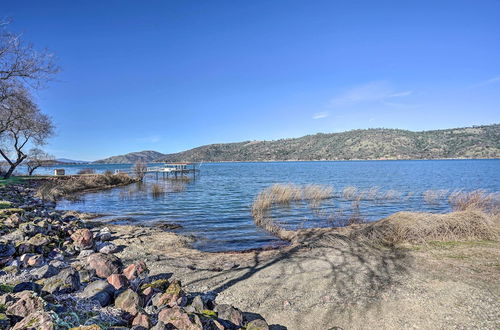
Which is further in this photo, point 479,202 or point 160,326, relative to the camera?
point 479,202

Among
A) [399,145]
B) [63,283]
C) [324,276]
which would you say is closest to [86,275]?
[63,283]

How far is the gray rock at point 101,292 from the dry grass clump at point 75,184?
883 inches

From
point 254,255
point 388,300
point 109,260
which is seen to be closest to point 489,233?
point 388,300

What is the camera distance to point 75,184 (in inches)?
1233

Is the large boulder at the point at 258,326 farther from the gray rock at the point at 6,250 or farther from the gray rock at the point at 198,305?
the gray rock at the point at 6,250

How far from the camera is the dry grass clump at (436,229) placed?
9.31 m

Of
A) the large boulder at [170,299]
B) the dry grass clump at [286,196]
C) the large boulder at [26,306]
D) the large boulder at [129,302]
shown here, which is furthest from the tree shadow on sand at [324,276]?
the dry grass clump at [286,196]

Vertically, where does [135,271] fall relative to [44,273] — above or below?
below

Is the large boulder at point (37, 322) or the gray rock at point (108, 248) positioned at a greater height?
the large boulder at point (37, 322)

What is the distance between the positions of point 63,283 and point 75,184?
1227 inches

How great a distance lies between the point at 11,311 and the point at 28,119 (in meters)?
28.5

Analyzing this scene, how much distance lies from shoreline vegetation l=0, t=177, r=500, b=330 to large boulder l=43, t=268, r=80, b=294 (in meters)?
0.01

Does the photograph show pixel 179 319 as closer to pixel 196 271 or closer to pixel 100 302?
pixel 100 302

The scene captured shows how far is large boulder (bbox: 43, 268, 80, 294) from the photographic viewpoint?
4363mm
